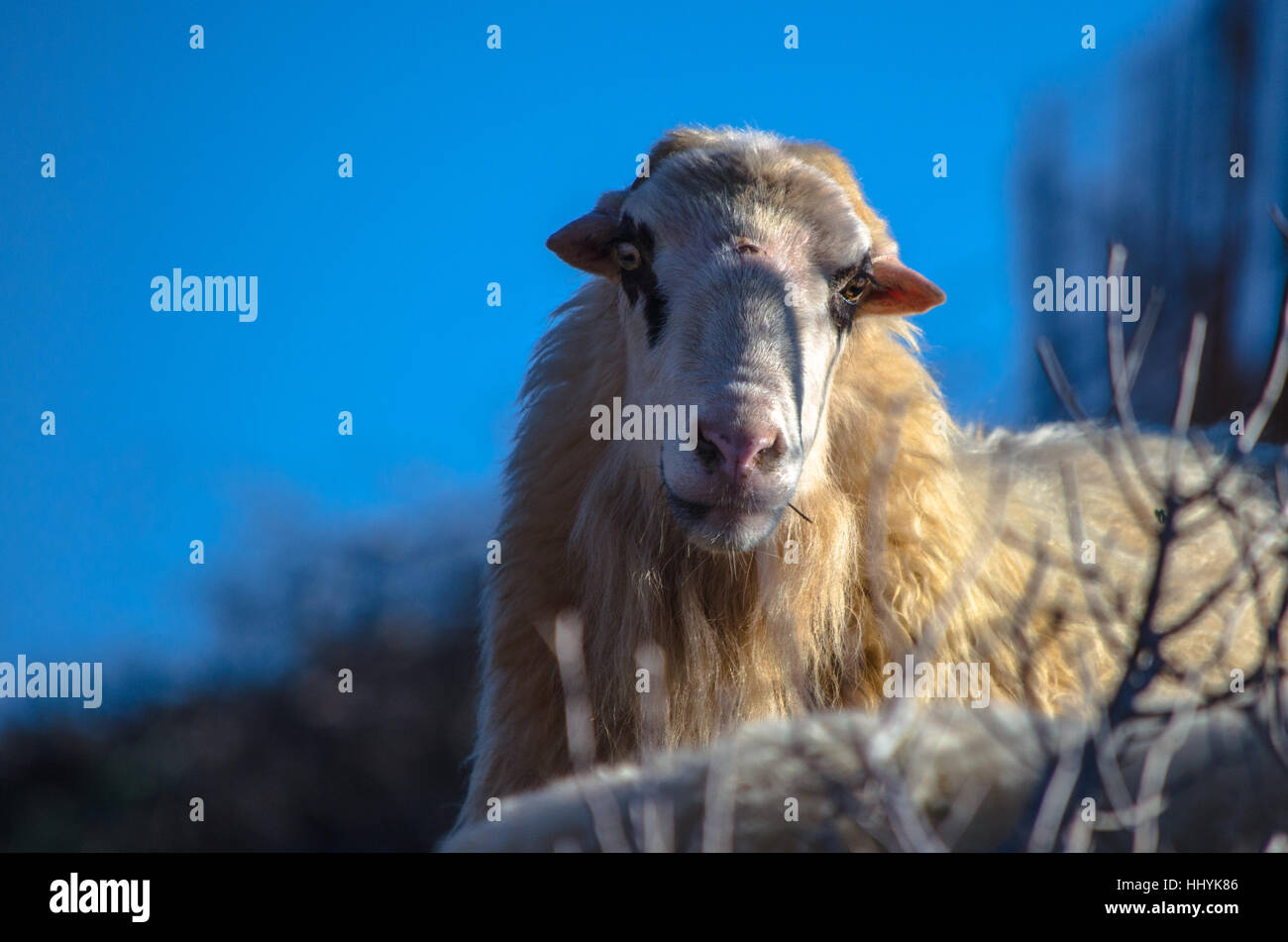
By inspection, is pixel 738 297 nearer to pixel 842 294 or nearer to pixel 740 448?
pixel 842 294

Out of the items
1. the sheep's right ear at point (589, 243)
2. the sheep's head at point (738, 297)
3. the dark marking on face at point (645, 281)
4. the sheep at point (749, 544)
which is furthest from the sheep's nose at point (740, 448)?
the sheep's right ear at point (589, 243)

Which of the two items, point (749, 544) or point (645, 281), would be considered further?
point (645, 281)

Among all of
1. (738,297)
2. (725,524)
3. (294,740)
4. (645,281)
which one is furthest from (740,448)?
(294,740)

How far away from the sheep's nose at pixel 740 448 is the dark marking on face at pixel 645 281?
1.99ft

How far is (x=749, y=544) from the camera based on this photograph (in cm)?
361

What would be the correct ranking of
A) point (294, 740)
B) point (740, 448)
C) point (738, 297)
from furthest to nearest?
1. point (294, 740)
2. point (738, 297)
3. point (740, 448)

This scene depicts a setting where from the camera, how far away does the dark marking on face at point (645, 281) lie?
159 inches

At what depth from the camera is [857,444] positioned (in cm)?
423

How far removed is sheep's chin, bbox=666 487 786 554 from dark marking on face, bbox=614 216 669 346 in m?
0.68

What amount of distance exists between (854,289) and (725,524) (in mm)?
1166

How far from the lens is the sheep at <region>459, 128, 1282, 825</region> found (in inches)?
154

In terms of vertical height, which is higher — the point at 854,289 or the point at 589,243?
the point at 589,243

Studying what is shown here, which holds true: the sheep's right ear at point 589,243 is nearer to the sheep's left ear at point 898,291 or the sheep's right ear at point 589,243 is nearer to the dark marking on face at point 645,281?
the dark marking on face at point 645,281

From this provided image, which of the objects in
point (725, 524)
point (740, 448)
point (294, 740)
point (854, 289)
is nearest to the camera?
point (740, 448)
